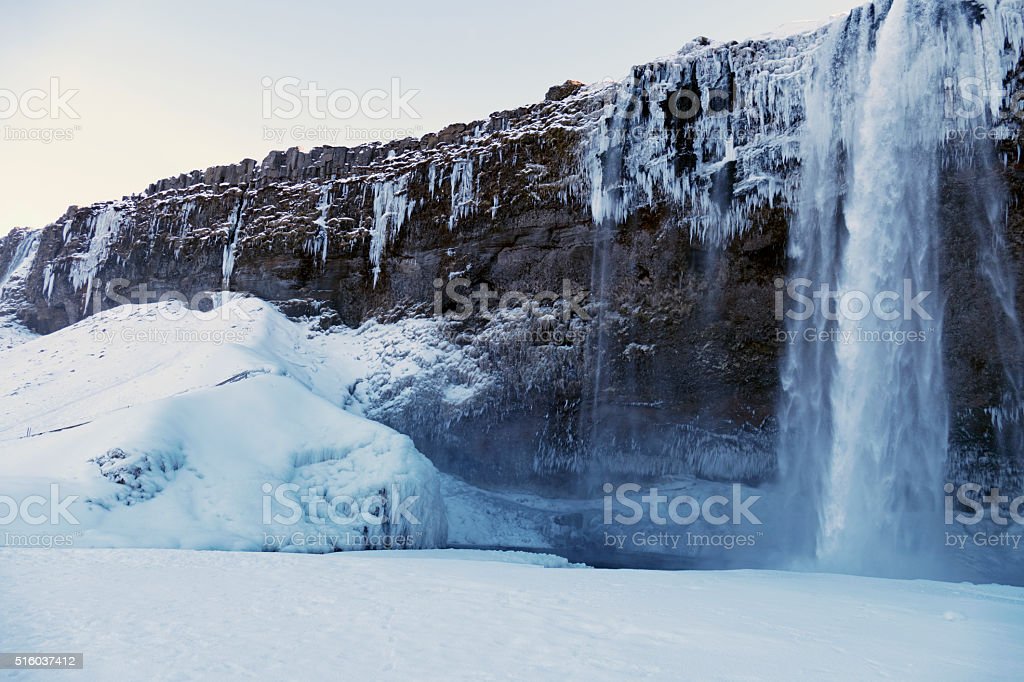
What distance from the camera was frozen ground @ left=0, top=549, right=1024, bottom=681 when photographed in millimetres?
4027

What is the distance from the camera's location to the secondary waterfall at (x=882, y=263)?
15.9m

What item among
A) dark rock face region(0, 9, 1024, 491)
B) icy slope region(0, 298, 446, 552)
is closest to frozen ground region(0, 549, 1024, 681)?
icy slope region(0, 298, 446, 552)

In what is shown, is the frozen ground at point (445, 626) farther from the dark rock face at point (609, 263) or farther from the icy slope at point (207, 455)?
the dark rock face at point (609, 263)

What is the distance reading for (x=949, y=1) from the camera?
15.7m

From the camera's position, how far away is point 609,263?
20.1 meters

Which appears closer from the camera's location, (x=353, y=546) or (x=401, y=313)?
(x=353, y=546)

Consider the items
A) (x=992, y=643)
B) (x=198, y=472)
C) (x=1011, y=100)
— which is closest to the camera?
(x=992, y=643)

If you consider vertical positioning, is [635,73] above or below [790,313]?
above

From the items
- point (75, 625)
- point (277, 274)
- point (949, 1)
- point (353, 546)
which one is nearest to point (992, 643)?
point (75, 625)

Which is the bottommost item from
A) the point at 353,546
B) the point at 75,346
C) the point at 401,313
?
the point at 353,546

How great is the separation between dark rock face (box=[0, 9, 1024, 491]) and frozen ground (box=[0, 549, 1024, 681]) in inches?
413

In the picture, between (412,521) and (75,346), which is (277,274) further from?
(412,521)

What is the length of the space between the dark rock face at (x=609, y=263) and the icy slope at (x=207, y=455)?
449cm

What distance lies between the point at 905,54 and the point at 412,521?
1530 centimetres
